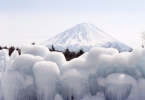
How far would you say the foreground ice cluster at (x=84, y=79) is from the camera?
20.2 feet

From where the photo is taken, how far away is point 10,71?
6.50 metres

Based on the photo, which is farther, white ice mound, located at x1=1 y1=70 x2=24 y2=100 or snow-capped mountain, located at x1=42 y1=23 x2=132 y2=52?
snow-capped mountain, located at x1=42 y1=23 x2=132 y2=52

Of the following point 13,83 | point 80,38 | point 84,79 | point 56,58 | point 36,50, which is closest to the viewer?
point 84,79

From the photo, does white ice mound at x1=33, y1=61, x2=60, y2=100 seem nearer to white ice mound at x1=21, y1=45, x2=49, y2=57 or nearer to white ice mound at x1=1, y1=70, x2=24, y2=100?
white ice mound at x1=1, y1=70, x2=24, y2=100

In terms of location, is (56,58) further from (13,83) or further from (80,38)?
(80,38)

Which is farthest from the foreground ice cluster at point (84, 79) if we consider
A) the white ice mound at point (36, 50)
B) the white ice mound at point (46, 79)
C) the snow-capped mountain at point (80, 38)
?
the snow-capped mountain at point (80, 38)

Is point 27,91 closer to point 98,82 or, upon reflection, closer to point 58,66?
point 58,66

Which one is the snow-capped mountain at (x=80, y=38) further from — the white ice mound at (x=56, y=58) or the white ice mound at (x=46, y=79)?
the white ice mound at (x=46, y=79)

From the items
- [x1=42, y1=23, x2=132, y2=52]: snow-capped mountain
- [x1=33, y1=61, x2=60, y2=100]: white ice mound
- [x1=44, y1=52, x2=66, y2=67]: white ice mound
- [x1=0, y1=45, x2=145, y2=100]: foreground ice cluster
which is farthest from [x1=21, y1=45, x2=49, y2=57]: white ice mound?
[x1=42, y1=23, x2=132, y2=52]: snow-capped mountain

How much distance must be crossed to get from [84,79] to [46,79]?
788 mm

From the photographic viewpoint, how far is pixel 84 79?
6.33m

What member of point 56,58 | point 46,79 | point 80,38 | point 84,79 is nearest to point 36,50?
point 56,58

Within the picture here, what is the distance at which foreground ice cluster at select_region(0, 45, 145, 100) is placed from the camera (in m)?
6.17

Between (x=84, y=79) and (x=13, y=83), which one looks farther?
(x=13, y=83)
